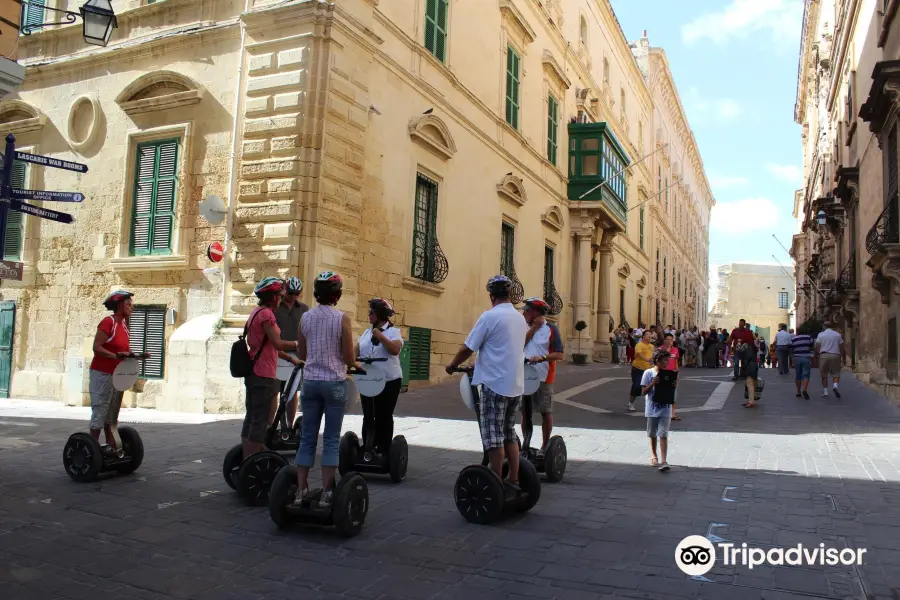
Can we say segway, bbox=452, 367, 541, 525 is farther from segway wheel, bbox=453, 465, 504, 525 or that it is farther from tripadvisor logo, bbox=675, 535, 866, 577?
tripadvisor logo, bbox=675, 535, 866, 577

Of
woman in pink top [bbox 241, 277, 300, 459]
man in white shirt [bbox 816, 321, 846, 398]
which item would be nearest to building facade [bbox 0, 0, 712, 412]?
woman in pink top [bbox 241, 277, 300, 459]

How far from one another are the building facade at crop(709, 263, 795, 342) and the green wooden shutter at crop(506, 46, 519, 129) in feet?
218

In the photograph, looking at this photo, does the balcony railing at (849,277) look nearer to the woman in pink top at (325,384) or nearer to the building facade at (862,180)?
the building facade at (862,180)

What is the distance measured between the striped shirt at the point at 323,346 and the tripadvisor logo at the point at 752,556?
7.88 feet

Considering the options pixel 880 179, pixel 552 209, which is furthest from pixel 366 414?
pixel 552 209

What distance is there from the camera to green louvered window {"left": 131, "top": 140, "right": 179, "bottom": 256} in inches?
513

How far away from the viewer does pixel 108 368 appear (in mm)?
6445

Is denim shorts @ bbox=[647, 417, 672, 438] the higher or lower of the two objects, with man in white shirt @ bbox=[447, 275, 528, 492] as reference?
lower

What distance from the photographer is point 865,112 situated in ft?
53.1

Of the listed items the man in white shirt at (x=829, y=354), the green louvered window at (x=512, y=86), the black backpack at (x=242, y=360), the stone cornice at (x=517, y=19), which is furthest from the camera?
the green louvered window at (x=512, y=86)

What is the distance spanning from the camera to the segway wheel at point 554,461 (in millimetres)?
6780

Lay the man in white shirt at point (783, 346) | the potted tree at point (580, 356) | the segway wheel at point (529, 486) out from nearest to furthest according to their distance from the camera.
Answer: the segway wheel at point (529, 486) → the man in white shirt at point (783, 346) → the potted tree at point (580, 356)

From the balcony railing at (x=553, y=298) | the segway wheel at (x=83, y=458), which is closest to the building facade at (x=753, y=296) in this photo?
the balcony railing at (x=553, y=298)

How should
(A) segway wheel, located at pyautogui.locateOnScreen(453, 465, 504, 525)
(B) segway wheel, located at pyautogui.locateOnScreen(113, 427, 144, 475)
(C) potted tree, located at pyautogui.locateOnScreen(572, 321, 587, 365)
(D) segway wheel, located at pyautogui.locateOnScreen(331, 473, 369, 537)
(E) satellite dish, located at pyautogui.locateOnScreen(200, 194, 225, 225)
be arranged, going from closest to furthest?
(D) segway wheel, located at pyautogui.locateOnScreen(331, 473, 369, 537) < (A) segway wheel, located at pyautogui.locateOnScreen(453, 465, 504, 525) < (B) segway wheel, located at pyautogui.locateOnScreen(113, 427, 144, 475) < (E) satellite dish, located at pyautogui.locateOnScreen(200, 194, 225, 225) < (C) potted tree, located at pyautogui.locateOnScreen(572, 321, 587, 365)
